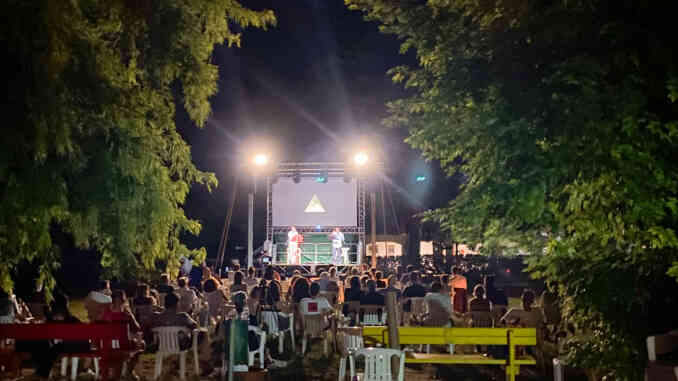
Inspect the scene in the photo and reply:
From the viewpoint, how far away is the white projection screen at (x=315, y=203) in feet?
66.4

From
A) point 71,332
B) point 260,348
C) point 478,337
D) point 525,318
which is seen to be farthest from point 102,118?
point 525,318

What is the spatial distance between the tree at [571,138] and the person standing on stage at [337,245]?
14569mm

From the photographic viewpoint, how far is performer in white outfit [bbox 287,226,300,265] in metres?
20.3

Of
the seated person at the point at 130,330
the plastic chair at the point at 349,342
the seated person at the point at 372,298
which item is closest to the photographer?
the plastic chair at the point at 349,342

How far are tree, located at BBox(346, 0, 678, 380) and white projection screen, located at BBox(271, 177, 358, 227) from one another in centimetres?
1458

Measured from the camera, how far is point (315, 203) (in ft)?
66.6

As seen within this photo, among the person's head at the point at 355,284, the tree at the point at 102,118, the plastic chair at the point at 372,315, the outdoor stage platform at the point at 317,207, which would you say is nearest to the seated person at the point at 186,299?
the person's head at the point at 355,284

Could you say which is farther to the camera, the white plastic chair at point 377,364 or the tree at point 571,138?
the white plastic chair at point 377,364

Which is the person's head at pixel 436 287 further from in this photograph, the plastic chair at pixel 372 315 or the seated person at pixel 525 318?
the seated person at pixel 525 318

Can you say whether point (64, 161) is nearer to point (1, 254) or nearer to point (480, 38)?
point (1, 254)

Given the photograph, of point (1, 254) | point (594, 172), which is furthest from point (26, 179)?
point (594, 172)

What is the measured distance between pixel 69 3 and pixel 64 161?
1099 mm

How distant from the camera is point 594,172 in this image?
4.43 metres

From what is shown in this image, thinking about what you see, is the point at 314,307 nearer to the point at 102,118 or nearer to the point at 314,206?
the point at 102,118
